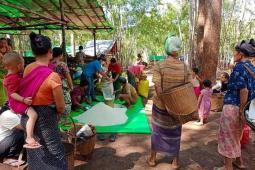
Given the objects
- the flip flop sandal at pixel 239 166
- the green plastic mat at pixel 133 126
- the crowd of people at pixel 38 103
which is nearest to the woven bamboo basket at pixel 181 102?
the flip flop sandal at pixel 239 166

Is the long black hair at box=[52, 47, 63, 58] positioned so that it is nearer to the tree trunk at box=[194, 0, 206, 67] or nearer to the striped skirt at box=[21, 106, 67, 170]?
the striped skirt at box=[21, 106, 67, 170]

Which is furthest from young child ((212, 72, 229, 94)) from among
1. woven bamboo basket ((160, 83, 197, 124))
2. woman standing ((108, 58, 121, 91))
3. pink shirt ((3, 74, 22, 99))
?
pink shirt ((3, 74, 22, 99))

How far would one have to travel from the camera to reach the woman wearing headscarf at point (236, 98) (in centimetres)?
332

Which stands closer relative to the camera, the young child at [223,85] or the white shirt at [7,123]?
the white shirt at [7,123]

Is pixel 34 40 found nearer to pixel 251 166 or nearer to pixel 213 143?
pixel 251 166

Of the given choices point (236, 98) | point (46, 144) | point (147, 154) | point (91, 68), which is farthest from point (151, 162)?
point (91, 68)

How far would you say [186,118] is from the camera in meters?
3.46

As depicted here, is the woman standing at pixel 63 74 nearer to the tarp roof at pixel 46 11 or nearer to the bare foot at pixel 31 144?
the tarp roof at pixel 46 11

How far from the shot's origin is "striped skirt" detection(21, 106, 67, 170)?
2.45m

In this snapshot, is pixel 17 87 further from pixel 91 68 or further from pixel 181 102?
pixel 91 68

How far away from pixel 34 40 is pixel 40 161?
1.01 m

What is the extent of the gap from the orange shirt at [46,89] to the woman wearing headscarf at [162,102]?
1507mm

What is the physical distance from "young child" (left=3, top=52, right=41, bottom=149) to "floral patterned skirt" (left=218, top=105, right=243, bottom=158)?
2.18 metres

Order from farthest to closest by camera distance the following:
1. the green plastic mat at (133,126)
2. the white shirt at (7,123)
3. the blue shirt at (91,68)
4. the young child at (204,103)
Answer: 1. the blue shirt at (91,68)
2. the young child at (204,103)
3. the green plastic mat at (133,126)
4. the white shirt at (7,123)
